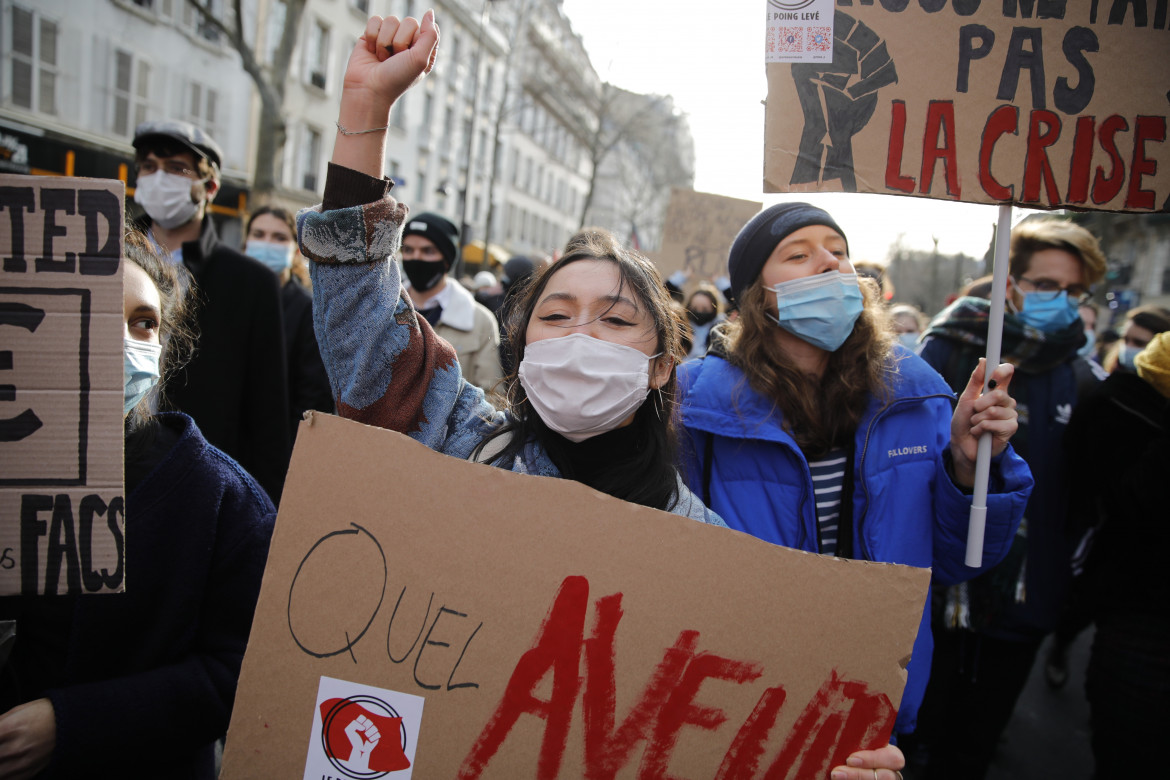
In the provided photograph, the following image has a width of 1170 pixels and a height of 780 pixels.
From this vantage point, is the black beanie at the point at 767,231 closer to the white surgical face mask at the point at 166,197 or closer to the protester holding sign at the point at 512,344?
the protester holding sign at the point at 512,344

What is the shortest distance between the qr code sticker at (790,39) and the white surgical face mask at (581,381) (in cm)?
81

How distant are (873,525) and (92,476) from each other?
1.66 m

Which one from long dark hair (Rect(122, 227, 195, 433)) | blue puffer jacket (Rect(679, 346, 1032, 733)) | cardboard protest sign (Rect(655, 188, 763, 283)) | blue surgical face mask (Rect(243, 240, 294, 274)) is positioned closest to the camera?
long dark hair (Rect(122, 227, 195, 433))

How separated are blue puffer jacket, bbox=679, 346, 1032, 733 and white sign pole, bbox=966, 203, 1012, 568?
10cm

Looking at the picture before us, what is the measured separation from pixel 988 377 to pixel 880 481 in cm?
36

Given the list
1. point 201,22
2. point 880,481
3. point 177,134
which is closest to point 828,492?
point 880,481

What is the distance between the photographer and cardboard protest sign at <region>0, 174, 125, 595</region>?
1162mm

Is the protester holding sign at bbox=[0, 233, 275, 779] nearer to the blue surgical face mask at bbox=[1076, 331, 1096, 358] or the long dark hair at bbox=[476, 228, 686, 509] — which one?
the long dark hair at bbox=[476, 228, 686, 509]

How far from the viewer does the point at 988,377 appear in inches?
69.4

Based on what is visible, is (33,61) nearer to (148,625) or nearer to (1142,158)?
(148,625)

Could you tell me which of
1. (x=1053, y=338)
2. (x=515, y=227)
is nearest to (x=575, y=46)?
(x=515, y=227)

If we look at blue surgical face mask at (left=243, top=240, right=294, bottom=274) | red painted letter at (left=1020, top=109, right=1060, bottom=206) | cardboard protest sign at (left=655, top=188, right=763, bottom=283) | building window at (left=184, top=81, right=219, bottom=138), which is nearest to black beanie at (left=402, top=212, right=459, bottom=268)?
blue surgical face mask at (left=243, top=240, right=294, bottom=274)

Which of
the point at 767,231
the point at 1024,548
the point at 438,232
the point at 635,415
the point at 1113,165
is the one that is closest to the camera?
the point at 1113,165

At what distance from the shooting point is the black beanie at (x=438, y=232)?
4047mm
